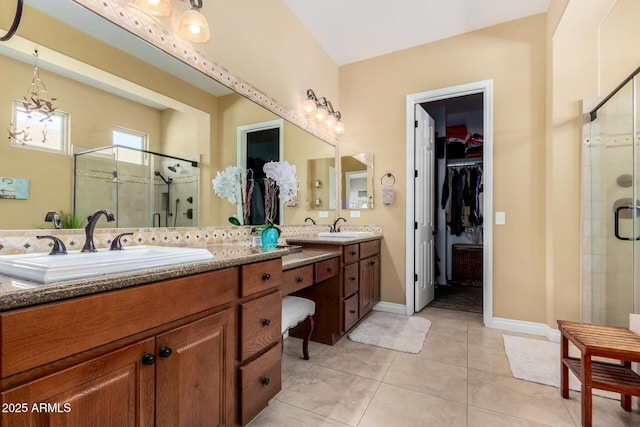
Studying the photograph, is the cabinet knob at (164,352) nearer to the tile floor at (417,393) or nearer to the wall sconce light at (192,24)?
the tile floor at (417,393)

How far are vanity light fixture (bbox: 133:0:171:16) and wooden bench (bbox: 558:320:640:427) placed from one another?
105 inches

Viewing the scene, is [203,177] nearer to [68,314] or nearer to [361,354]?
[68,314]

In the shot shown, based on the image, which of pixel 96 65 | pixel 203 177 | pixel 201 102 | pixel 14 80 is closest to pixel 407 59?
pixel 201 102

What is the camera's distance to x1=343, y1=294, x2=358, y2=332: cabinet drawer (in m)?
2.43

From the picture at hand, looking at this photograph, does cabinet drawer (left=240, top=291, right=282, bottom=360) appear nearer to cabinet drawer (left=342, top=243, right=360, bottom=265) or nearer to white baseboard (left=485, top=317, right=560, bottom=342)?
cabinet drawer (left=342, top=243, right=360, bottom=265)

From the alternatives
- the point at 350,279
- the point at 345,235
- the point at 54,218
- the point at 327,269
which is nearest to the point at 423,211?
the point at 345,235

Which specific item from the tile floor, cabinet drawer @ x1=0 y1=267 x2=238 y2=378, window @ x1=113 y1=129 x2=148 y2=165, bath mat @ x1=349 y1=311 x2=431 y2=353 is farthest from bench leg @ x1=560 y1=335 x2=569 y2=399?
window @ x1=113 y1=129 x2=148 y2=165

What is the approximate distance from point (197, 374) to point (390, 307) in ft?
8.30

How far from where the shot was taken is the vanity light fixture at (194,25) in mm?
1549

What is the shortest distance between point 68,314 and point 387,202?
2.88 meters

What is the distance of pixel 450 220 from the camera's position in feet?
14.9

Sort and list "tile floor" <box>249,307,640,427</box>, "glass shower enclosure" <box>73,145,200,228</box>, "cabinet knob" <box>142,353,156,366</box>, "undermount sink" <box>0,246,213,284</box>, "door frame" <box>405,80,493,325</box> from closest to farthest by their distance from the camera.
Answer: "undermount sink" <box>0,246,213,284</box>
"cabinet knob" <box>142,353,156,366</box>
"glass shower enclosure" <box>73,145,200,228</box>
"tile floor" <box>249,307,640,427</box>
"door frame" <box>405,80,493,325</box>

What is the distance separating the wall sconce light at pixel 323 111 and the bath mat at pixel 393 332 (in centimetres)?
217

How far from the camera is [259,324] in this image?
1.40 meters
